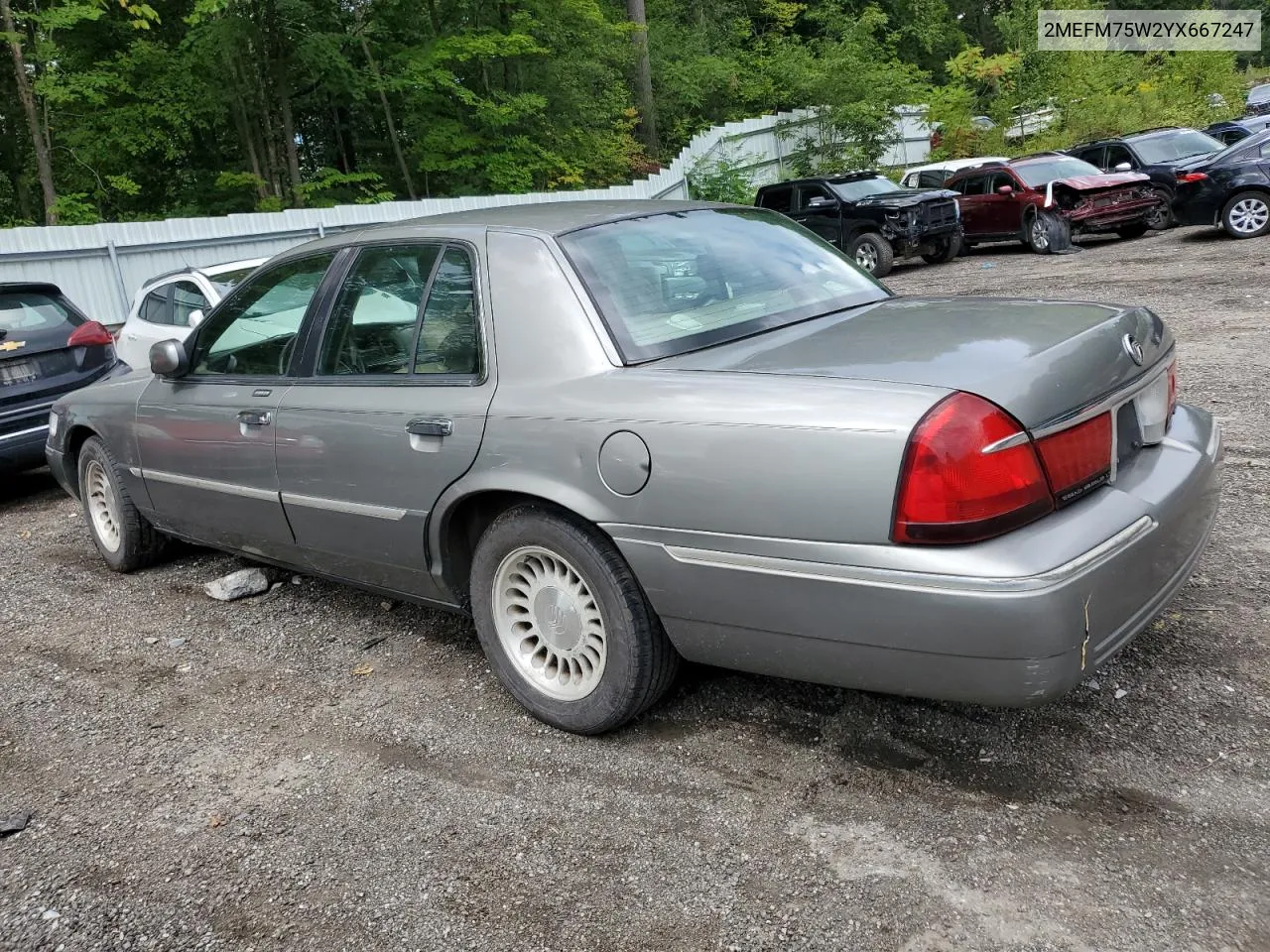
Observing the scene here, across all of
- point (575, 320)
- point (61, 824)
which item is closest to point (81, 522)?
point (61, 824)

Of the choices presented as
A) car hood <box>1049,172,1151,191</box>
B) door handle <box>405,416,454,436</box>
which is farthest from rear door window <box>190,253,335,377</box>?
car hood <box>1049,172,1151,191</box>

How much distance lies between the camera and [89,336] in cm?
748

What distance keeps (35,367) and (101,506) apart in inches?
94.9

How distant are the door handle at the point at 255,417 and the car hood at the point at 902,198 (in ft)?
43.7

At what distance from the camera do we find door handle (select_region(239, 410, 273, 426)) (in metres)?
3.88

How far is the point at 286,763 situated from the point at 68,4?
16614 mm

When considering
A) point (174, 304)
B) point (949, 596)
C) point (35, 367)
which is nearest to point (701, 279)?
point (949, 596)

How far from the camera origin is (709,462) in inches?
103

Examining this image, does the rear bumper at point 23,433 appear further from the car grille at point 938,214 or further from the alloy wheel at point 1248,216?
the alloy wheel at point 1248,216

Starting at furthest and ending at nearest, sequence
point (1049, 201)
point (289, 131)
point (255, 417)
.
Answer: point (289, 131) < point (1049, 201) < point (255, 417)

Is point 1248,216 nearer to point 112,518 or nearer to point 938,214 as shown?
point 938,214

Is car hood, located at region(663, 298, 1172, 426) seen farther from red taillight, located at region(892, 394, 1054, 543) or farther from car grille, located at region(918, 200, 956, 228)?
car grille, located at region(918, 200, 956, 228)

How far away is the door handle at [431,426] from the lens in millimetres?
3240

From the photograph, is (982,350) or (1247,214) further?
(1247,214)
